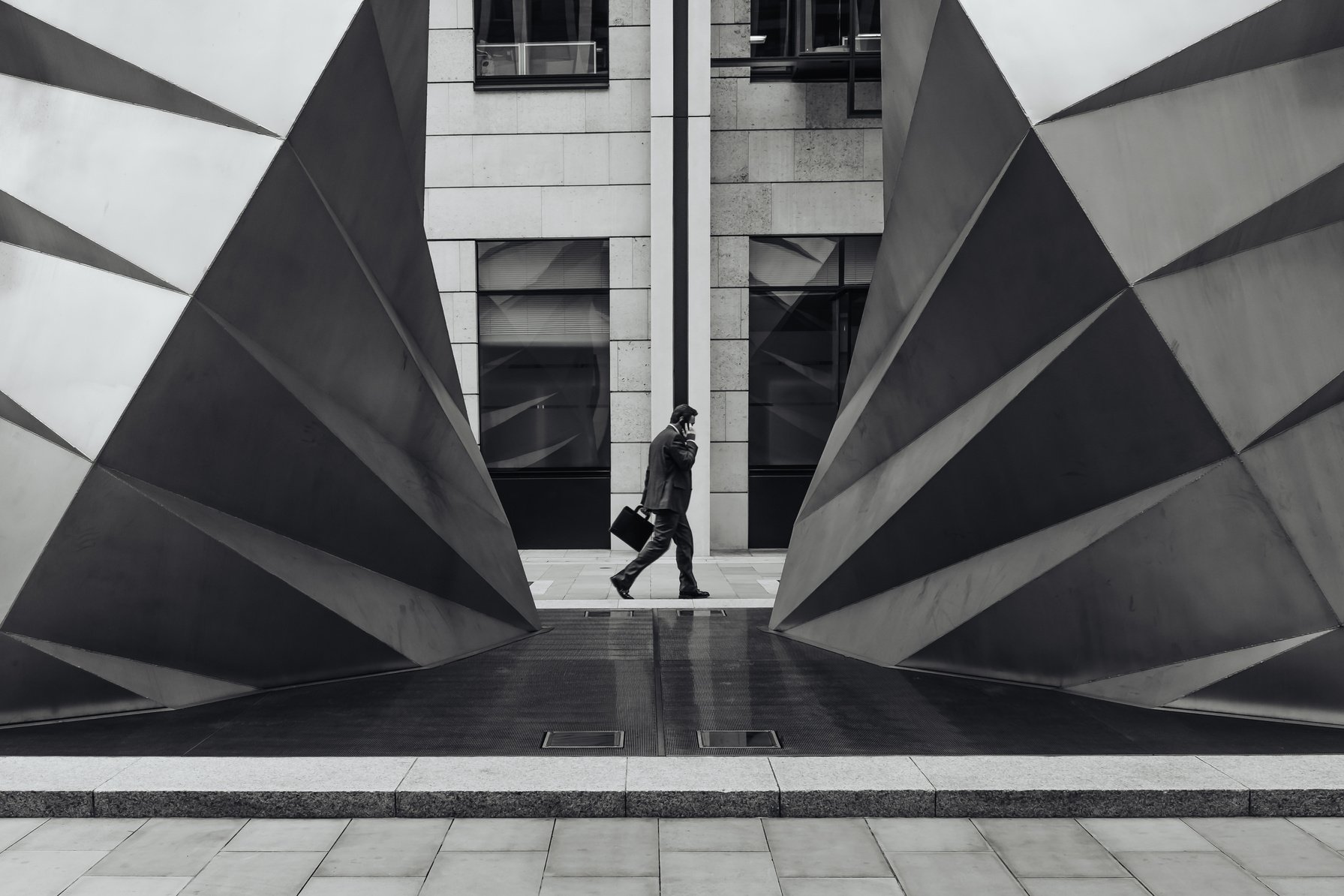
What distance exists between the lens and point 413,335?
9.48m

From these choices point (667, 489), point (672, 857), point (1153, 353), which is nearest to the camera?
point (672, 857)

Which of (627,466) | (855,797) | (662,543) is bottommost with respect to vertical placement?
(855,797)

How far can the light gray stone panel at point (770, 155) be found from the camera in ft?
59.6

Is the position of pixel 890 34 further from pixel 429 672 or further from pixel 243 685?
pixel 243 685

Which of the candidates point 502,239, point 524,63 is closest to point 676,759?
point 502,239

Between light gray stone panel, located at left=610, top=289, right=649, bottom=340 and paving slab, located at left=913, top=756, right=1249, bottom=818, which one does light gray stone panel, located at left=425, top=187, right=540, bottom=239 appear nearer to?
light gray stone panel, located at left=610, top=289, right=649, bottom=340

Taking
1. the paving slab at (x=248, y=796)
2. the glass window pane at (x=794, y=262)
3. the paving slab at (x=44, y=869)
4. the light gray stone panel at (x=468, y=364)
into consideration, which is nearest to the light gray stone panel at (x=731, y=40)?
the glass window pane at (x=794, y=262)

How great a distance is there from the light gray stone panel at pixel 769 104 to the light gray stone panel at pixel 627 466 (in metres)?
5.66

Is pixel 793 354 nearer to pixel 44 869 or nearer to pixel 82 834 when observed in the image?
pixel 82 834

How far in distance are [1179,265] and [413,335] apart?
6.05 metres

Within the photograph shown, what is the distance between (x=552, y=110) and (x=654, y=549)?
30.4 ft

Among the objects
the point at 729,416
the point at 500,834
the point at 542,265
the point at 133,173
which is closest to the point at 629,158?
the point at 542,265

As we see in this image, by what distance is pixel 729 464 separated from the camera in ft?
59.8

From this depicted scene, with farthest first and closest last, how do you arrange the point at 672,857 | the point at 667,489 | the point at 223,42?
the point at 667,489
the point at 223,42
the point at 672,857
